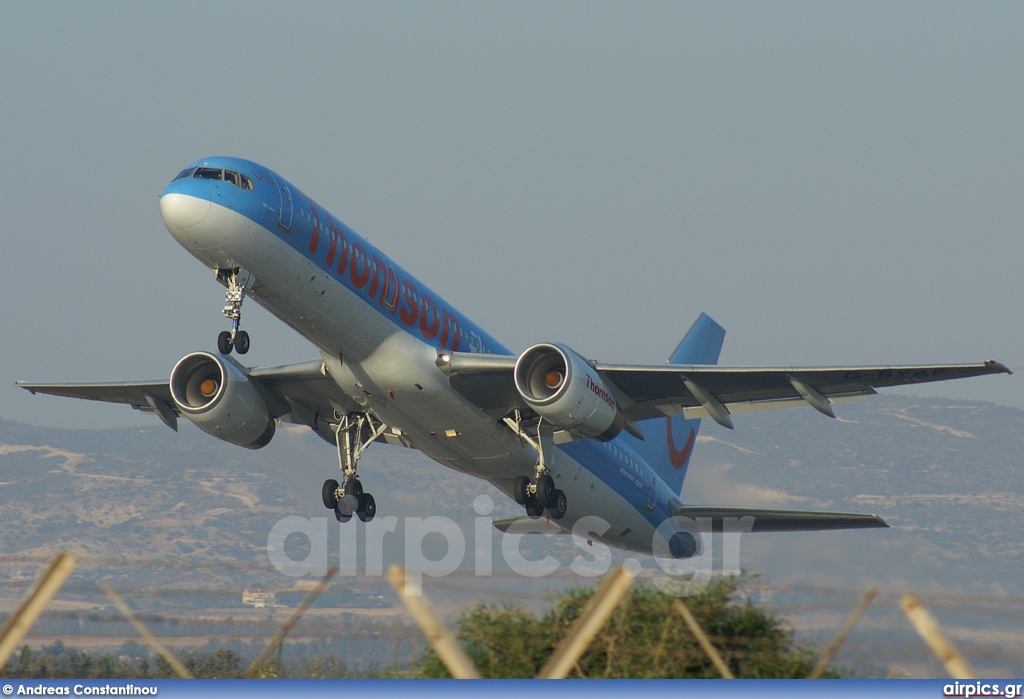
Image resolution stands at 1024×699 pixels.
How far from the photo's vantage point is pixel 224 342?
25469mm

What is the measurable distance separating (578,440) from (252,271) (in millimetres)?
10748

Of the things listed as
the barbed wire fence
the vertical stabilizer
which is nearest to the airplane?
the vertical stabilizer

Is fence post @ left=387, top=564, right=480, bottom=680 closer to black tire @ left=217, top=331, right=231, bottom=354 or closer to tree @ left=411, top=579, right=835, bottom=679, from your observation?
tree @ left=411, top=579, right=835, bottom=679

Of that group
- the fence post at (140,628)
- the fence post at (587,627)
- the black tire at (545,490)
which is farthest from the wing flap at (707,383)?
the fence post at (587,627)

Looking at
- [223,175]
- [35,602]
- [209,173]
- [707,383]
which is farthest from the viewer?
[707,383]

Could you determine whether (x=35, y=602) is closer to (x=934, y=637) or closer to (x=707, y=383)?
(x=934, y=637)

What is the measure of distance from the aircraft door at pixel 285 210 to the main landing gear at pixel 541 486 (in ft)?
25.2

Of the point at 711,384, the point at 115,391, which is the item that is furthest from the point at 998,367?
the point at 115,391

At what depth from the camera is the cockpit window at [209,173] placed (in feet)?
78.9

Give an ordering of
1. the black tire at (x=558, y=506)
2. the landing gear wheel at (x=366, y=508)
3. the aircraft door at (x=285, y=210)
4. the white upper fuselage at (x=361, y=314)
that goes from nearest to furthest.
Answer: the white upper fuselage at (x=361, y=314) → the aircraft door at (x=285, y=210) → the black tire at (x=558, y=506) → the landing gear wheel at (x=366, y=508)

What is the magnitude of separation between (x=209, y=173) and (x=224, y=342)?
350 cm

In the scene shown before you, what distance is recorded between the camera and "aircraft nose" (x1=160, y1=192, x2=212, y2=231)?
920 inches

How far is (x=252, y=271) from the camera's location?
2400 cm

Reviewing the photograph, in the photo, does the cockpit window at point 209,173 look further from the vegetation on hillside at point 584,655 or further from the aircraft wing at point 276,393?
the vegetation on hillside at point 584,655
